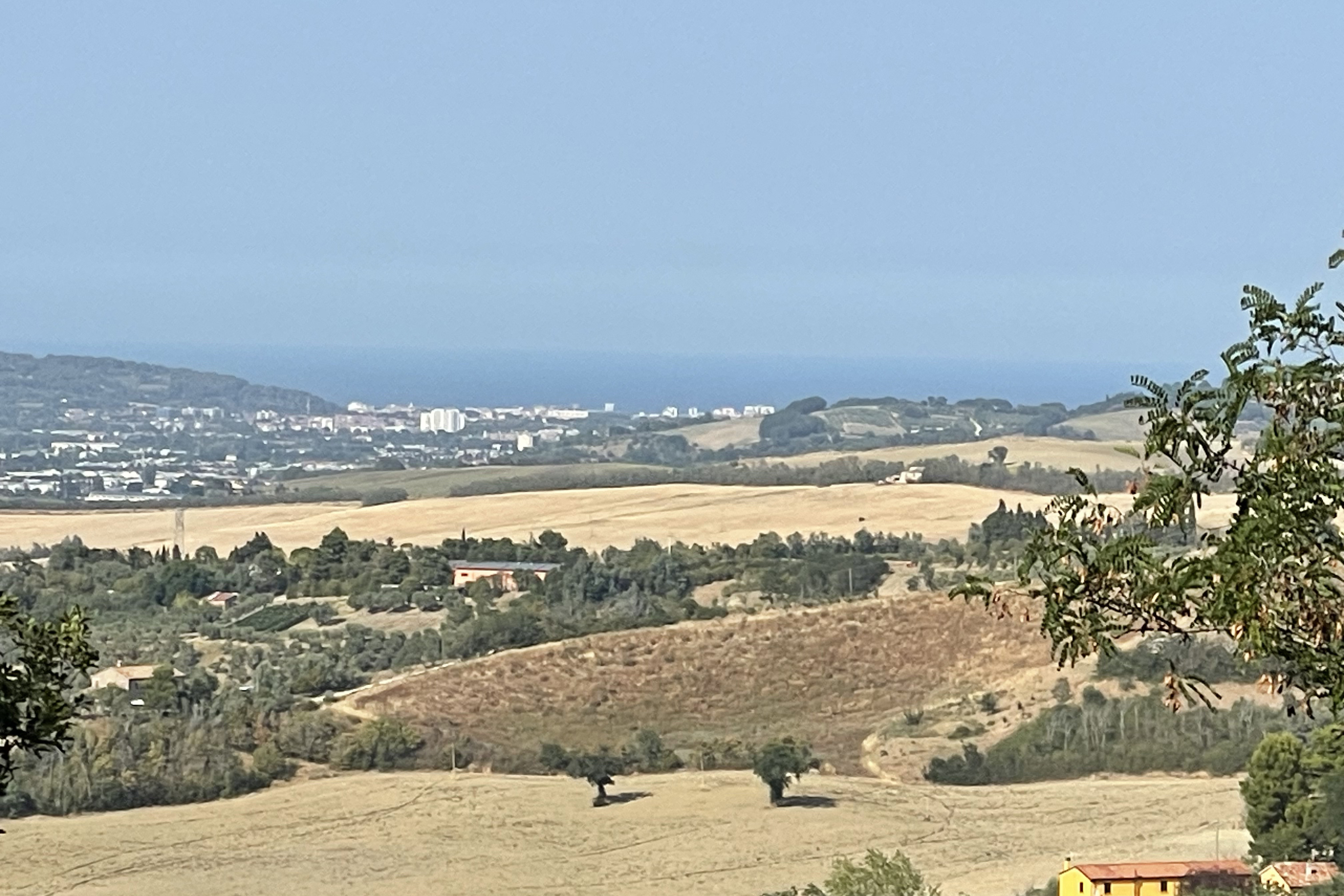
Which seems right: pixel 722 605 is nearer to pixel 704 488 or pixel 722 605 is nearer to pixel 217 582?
pixel 217 582

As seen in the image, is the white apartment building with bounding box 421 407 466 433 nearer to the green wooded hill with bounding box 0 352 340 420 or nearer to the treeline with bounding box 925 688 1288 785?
the green wooded hill with bounding box 0 352 340 420

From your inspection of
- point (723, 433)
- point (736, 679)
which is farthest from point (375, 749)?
point (723, 433)

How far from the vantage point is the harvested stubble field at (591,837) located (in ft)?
83.1

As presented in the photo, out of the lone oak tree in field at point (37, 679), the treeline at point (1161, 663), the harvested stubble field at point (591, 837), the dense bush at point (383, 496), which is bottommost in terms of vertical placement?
the harvested stubble field at point (591, 837)

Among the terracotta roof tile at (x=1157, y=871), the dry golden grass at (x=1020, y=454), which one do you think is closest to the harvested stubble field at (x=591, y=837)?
the terracotta roof tile at (x=1157, y=871)

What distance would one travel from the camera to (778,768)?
2981 cm

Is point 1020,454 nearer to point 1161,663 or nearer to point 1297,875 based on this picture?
point 1161,663

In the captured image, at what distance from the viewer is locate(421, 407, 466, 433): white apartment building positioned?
14475 cm

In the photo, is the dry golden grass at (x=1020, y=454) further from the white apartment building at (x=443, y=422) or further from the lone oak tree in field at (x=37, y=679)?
the lone oak tree in field at (x=37, y=679)

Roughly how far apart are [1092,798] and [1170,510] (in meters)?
24.0

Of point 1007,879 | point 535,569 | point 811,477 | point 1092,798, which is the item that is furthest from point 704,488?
point 1007,879

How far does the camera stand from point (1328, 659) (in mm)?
6691

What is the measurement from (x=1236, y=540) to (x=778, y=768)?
78.1 ft

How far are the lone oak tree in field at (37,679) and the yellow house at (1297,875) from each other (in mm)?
14346
